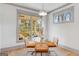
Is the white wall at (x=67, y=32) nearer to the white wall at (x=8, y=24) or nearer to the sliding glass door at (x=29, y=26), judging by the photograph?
A: the sliding glass door at (x=29, y=26)

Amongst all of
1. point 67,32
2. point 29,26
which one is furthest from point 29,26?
point 67,32

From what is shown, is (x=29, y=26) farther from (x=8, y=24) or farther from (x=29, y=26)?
(x=8, y=24)

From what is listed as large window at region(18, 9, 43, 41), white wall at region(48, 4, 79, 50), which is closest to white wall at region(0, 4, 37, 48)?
large window at region(18, 9, 43, 41)

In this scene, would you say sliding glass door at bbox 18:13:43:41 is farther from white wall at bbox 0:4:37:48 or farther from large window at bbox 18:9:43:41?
white wall at bbox 0:4:37:48

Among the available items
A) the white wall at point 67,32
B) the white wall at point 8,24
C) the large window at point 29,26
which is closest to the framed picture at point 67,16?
the white wall at point 67,32

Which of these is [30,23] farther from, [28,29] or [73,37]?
[73,37]

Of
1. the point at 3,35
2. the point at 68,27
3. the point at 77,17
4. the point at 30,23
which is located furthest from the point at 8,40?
the point at 77,17

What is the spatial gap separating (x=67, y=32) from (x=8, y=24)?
1.91 m

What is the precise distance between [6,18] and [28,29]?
0.80m

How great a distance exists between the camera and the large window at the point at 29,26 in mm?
3625

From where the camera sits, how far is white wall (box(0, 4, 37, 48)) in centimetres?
390

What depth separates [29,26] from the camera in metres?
3.88

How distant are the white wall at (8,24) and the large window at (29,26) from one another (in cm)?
20

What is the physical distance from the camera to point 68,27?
3.98 m
